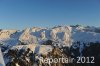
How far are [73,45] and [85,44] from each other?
113mm

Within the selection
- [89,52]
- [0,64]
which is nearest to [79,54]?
[89,52]

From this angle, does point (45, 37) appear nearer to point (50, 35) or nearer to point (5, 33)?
point (50, 35)

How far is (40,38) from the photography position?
2.02 meters

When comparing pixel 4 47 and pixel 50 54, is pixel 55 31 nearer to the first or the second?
pixel 50 54

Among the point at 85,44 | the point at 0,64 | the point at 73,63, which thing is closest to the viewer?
the point at 0,64

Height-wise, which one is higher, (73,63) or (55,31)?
(55,31)

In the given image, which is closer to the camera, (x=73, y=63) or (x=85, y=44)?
(x=73, y=63)

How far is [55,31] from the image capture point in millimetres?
2047

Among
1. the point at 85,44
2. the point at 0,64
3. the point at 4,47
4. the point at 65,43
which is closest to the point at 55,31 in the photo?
the point at 65,43

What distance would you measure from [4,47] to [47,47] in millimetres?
403

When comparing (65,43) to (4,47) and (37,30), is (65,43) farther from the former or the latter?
(4,47)

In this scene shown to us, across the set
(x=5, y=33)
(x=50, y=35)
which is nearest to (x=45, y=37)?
(x=50, y=35)

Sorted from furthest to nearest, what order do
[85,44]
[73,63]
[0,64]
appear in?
[85,44], [73,63], [0,64]

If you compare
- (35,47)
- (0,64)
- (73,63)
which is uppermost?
(0,64)
